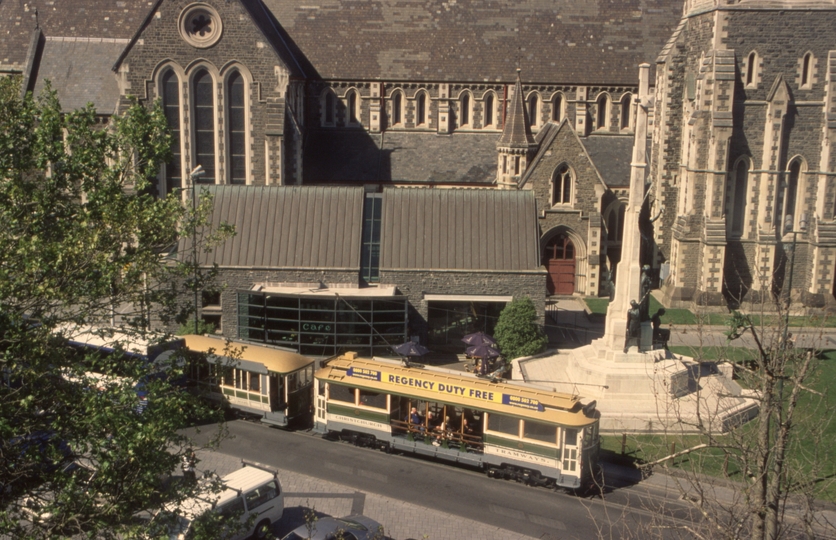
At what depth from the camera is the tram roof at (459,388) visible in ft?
69.1

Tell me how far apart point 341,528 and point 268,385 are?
8.41 metres

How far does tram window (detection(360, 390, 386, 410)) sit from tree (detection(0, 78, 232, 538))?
408 inches

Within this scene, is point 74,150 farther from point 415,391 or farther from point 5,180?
point 415,391

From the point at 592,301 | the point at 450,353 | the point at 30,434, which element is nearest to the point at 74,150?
the point at 30,434

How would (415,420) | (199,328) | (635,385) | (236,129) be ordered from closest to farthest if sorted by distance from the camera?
1. (415,420)
2. (635,385)
3. (199,328)
4. (236,129)

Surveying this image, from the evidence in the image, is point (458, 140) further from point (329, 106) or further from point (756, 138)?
point (756, 138)

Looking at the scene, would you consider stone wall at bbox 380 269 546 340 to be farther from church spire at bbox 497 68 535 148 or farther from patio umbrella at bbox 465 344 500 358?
church spire at bbox 497 68 535 148

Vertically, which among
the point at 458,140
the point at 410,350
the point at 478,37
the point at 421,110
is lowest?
the point at 410,350

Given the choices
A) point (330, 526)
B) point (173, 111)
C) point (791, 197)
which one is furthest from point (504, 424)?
point (173, 111)

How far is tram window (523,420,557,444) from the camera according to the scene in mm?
21000

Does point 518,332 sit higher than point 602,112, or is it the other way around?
point 602,112

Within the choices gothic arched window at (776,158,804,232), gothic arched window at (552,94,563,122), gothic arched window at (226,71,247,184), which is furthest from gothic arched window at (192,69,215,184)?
gothic arched window at (776,158,804,232)

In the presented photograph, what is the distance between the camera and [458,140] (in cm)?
4472

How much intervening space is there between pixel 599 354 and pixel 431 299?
6470 mm
